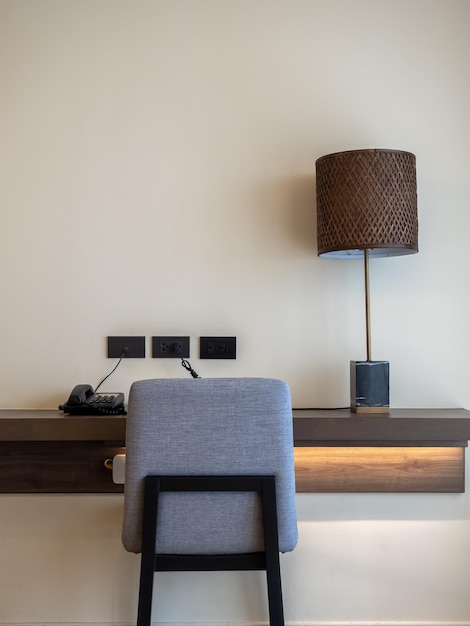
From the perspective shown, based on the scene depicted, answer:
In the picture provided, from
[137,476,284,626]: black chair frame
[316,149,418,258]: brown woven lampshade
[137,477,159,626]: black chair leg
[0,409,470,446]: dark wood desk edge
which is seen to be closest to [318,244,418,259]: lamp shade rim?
[316,149,418,258]: brown woven lampshade

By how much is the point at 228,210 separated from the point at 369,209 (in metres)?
0.53

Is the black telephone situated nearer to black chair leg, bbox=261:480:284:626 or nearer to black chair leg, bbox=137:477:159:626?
black chair leg, bbox=137:477:159:626

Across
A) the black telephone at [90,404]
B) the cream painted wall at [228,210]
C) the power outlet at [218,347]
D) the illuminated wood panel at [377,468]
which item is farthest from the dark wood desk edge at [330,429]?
the power outlet at [218,347]

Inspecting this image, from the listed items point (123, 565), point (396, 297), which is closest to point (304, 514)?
point (123, 565)

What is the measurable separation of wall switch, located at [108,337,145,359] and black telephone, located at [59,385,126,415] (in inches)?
7.0

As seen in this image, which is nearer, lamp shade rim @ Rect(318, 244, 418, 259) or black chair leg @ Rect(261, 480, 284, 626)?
black chair leg @ Rect(261, 480, 284, 626)

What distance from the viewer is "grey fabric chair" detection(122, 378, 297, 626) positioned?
1620 mm

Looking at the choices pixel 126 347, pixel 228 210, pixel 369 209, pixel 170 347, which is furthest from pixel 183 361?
pixel 369 209

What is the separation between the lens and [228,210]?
2314 millimetres

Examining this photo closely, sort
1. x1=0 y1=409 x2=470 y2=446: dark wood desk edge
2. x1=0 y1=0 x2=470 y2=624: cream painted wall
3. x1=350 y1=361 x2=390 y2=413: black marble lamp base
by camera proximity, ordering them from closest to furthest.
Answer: x1=0 y1=409 x2=470 y2=446: dark wood desk edge < x1=350 y1=361 x2=390 y2=413: black marble lamp base < x1=0 y1=0 x2=470 y2=624: cream painted wall

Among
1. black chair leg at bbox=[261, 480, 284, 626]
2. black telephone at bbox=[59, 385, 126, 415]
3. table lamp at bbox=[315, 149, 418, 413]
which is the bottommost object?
black chair leg at bbox=[261, 480, 284, 626]

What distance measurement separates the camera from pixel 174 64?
2.34m

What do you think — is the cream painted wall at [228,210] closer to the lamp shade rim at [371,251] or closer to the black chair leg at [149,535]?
the lamp shade rim at [371,251]

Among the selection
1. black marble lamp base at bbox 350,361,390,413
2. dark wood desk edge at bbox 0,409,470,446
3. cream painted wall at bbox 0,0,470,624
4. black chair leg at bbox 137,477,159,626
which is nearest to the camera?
black chair leg at bbox 137,477,159,626
